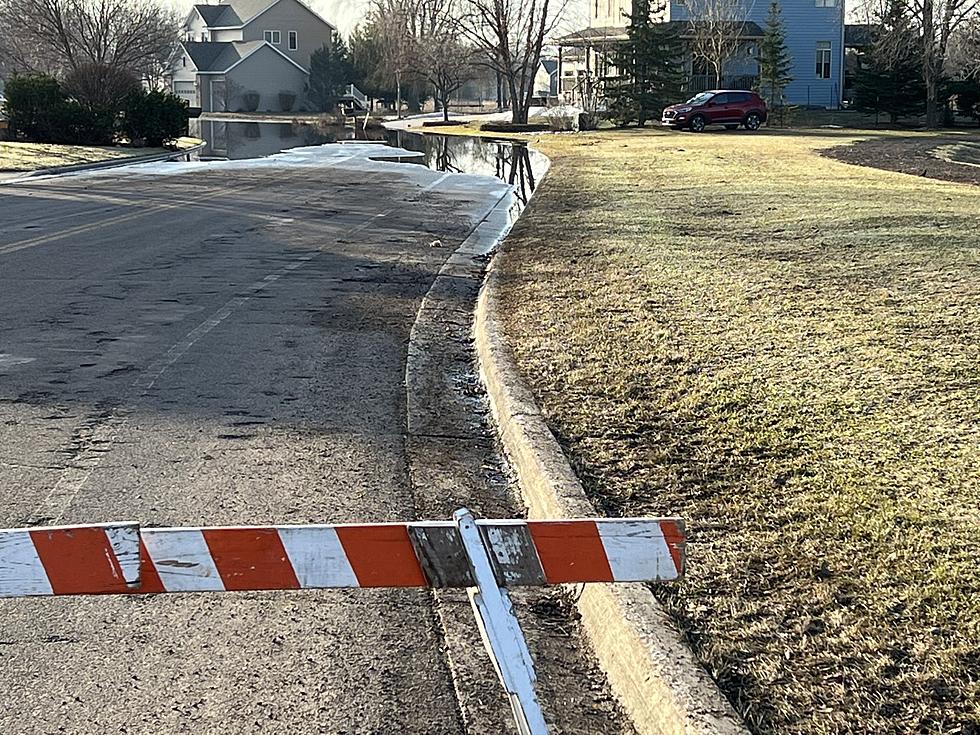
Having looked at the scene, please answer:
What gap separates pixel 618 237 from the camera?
45.2ft

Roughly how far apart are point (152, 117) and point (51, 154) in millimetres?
6533

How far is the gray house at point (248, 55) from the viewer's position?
301 feet

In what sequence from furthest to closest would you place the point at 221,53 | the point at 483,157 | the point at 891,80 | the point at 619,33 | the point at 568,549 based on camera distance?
1. the point at 221,53
2. the point at 619,33
3. the point at 891,80
4. the point at 483,157
5. the point at 568,549

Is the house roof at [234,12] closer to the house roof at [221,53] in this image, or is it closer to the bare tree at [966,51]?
the house roof at [221,53]

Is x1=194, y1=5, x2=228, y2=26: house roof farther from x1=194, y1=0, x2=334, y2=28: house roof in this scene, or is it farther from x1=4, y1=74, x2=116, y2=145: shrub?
x1=4, y1=74, x2=116, y2=145: shrub

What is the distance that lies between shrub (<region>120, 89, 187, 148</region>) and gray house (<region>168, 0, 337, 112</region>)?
53149mm

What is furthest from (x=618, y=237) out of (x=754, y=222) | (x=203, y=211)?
(x=203, y=211)

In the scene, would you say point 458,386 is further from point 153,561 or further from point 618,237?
point 618,237

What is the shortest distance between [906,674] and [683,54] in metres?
52.6

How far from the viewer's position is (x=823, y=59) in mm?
57406

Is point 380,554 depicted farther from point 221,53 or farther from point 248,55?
point 221,53

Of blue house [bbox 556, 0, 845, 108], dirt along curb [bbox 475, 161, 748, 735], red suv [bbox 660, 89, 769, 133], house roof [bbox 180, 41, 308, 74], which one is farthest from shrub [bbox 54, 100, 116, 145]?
house roof [bbox 180, 41, 308, 74]

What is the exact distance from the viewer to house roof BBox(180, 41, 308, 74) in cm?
9244

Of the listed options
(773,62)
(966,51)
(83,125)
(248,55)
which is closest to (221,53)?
(248,55)
